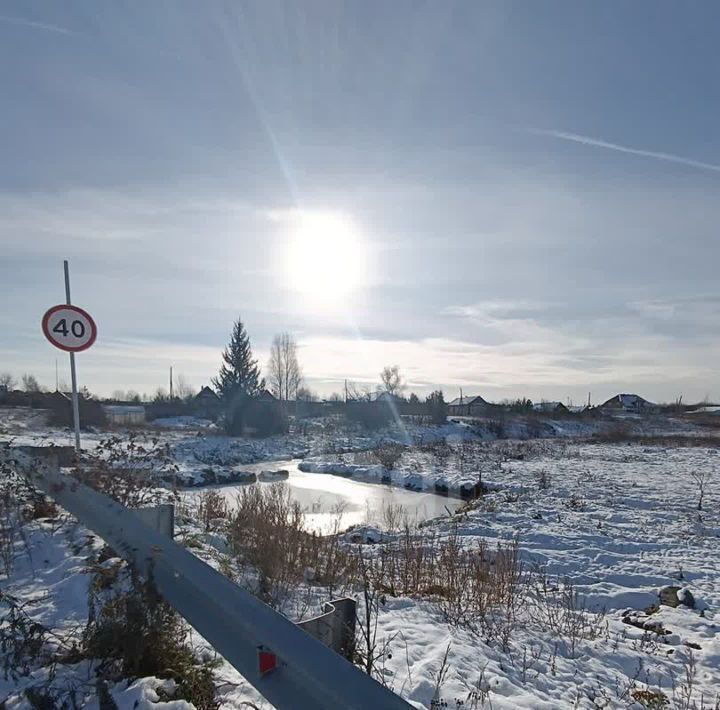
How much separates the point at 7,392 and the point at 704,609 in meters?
45.7

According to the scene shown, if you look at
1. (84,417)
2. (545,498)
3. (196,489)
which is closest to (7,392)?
(84,417)

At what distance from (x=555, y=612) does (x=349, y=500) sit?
10.1 metres

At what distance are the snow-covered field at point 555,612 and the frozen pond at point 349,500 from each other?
1377mm

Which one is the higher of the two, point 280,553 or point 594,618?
point 280,553

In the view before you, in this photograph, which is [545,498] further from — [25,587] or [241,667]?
[241,667]

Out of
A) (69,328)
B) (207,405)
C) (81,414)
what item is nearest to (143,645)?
(69,328)

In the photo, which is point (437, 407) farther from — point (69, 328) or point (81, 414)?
point (69, 328)

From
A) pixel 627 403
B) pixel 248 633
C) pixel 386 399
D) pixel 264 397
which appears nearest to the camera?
pixel 248 633

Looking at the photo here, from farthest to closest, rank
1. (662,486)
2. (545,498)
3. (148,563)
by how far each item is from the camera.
A: (662,486) < (545,498) < (148,563)

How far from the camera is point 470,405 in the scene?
64250 millimetres

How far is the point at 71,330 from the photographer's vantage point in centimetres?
711

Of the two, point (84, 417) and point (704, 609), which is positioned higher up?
point (84, 417)

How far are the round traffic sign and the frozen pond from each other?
182 inches

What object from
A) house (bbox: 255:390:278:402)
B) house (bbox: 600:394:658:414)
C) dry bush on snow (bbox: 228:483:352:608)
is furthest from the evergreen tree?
house (bbox: 600:394:658:414)
